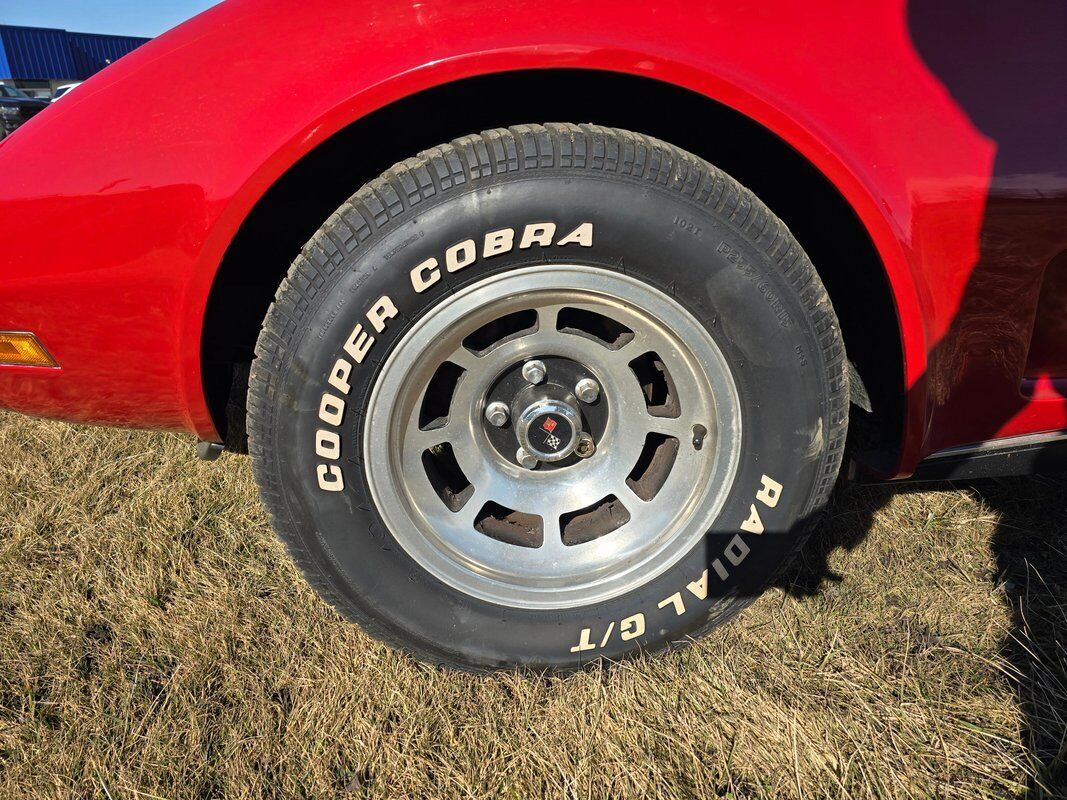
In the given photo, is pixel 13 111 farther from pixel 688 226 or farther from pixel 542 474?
pixel 688 226

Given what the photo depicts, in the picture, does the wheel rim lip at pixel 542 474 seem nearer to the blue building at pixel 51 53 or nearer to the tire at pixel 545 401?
the tire at pixel 545 401

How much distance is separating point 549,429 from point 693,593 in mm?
515

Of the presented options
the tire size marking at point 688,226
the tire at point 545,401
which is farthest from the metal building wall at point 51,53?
the tire size marking at point 688,226

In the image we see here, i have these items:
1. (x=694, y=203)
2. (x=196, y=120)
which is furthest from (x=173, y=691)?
(x=694, y=203)

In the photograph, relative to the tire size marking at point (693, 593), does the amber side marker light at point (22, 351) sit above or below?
above

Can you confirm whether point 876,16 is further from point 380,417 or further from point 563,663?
point 563,663

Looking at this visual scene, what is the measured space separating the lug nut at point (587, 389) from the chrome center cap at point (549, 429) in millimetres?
44

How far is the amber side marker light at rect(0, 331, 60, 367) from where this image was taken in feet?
4.98

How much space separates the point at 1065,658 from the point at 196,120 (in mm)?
2281

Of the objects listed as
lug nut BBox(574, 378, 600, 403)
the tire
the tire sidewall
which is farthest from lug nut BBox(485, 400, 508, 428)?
the tire sidewall

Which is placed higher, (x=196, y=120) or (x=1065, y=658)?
(x=196, y=120)

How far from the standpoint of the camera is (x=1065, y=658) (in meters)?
1.67

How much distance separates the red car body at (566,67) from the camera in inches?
52.3

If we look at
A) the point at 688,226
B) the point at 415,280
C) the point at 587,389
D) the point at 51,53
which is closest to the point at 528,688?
the point at 587,389
